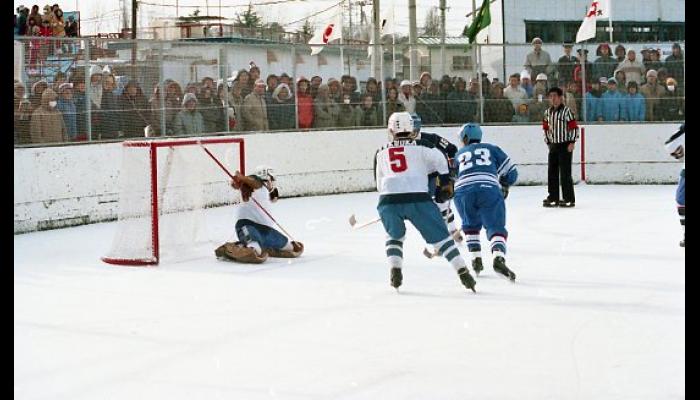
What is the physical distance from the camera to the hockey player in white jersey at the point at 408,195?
25.0ft

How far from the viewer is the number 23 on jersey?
8352 mm

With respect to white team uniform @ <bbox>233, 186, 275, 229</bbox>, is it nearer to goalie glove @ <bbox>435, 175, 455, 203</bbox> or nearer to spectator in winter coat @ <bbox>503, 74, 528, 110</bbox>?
goalie glove @ <bbox>435, 175, 455, 203</bbox>

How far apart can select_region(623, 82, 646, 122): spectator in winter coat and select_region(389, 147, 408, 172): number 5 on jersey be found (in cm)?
1008

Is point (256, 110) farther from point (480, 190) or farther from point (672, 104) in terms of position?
point (480, 190)

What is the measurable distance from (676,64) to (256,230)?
31.5 feet

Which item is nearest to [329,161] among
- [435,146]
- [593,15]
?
[593,15]

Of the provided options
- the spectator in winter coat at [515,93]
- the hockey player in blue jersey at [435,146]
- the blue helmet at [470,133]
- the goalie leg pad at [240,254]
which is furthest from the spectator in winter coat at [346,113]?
the blue helmet at [470,133]

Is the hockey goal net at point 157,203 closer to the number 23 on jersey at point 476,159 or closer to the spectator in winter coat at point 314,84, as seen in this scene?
the number 23 on jersey at point 476,159

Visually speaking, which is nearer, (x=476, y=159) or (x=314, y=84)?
(x=476, y=159)

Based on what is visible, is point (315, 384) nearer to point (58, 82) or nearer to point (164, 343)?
point (164, 343)

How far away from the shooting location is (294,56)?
1587 cm

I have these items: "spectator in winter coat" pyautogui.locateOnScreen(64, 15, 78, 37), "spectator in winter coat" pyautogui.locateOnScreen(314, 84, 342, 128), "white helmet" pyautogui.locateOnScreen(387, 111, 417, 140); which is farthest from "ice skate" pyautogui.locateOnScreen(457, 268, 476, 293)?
"spectator in winter coat" pyautogui.locateOnScreen(64, 15, 78, 37)

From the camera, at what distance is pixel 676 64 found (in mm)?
16875

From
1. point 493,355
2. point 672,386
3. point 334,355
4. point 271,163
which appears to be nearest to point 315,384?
point 334,355
